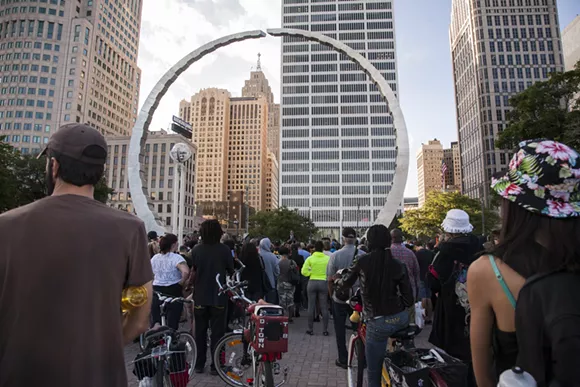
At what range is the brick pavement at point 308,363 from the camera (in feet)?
20.0

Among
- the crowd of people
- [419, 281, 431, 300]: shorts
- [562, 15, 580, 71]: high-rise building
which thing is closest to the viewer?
the crowd of people

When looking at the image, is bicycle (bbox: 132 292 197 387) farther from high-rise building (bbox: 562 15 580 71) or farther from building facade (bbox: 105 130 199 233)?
building facade (bbox: 105 130 199 233)

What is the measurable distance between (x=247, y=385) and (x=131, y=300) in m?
4.09

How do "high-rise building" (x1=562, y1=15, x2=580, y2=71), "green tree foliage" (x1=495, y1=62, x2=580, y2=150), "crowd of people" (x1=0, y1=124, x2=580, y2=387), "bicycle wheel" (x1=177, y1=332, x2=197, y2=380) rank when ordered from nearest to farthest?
"crowd of people" (x1=0, y1=124, x2=580, y2=387) < "bicycle wheel" (x1=177, y1=332, x2=197, y2=380) < "green tree foliage" (x1=495, y1=62, x2=580, y2=150) < "high-rise building" (x1=562, y1=15, x2=580, y2=71)

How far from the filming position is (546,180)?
1721 millimetres

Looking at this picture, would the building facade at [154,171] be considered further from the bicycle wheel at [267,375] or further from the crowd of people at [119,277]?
the crowd of people at [119,277]

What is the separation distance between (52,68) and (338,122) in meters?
83.9

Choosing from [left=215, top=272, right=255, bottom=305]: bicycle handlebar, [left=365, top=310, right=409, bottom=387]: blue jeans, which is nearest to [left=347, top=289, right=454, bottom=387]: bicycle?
[left=365, top=310, right=409, bottom=387]: blue jeans

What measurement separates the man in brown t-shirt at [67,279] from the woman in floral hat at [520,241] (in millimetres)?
1839

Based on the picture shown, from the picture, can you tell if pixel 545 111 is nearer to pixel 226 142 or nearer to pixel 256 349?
pixel 256 349

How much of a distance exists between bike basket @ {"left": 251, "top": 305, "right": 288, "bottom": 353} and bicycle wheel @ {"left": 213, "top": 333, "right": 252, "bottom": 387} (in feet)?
4.15

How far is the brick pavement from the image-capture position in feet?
20.0

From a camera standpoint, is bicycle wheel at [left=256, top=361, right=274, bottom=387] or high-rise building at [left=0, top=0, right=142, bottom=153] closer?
bicycle wheel at [left=256, top=361, right=274, bottom=387]

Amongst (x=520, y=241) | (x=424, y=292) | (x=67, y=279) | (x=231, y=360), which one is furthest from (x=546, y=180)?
(x=424, y=292)
